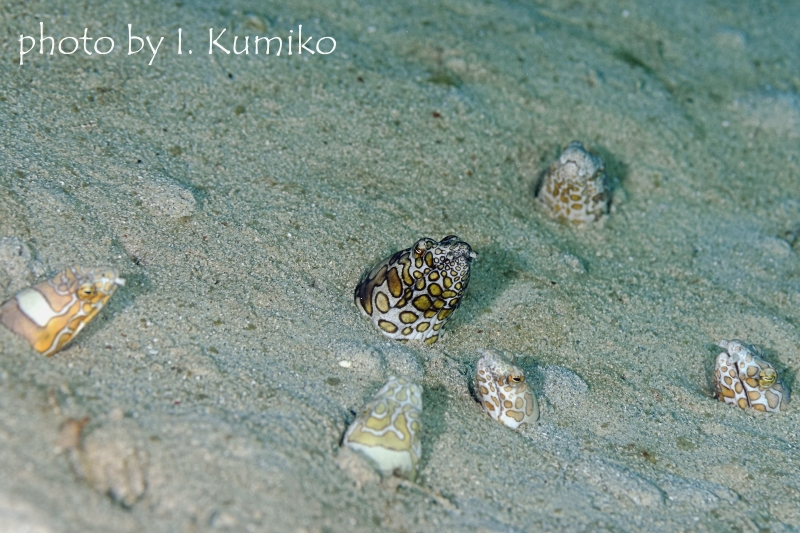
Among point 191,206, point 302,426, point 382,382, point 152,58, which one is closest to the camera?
point 302,426

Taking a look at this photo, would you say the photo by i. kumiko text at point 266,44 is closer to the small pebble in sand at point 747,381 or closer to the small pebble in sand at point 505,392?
the small pebble in sand at point 505,392

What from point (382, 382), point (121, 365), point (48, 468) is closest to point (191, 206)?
point (121, 365)

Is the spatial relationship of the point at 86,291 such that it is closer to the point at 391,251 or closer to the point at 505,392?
the point at 391,251

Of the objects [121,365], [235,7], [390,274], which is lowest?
[121,365]

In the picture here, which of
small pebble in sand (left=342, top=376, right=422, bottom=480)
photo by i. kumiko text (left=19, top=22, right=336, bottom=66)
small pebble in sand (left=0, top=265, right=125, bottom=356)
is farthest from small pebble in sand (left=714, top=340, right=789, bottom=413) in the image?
photo by i. kumiko text (left=19, top=22, right=336, bottom=66)

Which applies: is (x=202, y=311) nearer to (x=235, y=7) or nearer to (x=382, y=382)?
(x=382, y=382)

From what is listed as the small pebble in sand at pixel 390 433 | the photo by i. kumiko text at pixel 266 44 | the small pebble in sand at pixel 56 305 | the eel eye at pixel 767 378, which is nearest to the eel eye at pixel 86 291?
the small pebble in sand at pixel 56 305
